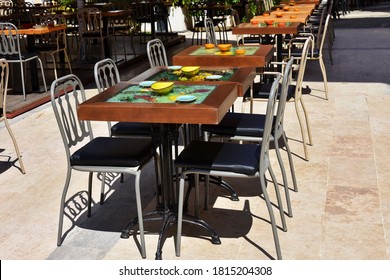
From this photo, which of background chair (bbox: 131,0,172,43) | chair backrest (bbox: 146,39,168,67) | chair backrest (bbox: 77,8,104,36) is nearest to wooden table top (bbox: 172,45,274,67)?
chair backrest (bbox: 146,39,168,67)

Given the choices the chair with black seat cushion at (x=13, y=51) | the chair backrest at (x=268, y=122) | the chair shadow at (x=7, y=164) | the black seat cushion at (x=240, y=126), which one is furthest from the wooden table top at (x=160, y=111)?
the chair with black seat cushion at (x=13, y=51)

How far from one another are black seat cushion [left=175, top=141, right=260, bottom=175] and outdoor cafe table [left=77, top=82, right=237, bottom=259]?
0.58ft

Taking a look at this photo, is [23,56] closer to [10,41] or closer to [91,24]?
[10,41]

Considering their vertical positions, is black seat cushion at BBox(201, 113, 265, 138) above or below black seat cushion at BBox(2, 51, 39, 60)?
below

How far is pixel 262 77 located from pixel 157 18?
16.4ft

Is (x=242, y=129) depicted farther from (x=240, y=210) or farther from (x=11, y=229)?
(x=11, y=229)

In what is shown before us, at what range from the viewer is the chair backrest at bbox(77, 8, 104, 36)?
8.61m

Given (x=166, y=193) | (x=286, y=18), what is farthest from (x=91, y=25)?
(x=166, y=193)

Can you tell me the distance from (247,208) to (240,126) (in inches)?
19.8

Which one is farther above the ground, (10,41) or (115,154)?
(10,41)

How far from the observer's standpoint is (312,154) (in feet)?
15.4

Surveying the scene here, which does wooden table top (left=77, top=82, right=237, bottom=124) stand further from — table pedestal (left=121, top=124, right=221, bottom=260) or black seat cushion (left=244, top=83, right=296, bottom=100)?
black seat cushion (left=244, top=83, right=296, bottom=100)

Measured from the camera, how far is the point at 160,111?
289cm

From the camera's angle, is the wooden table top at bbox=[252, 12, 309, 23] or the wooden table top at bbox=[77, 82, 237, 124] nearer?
the wooden table top at bbox=[77, 82, 237, 124]
